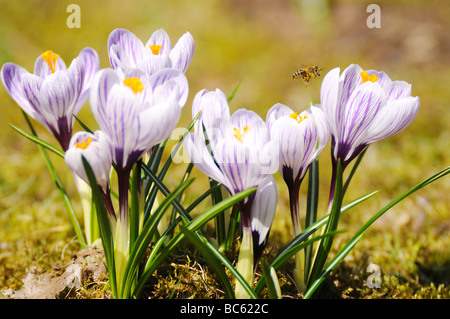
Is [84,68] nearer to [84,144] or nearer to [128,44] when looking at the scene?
[128,44]

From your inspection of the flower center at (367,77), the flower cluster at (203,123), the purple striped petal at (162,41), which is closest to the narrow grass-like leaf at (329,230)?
the flower cluster at (203,123)

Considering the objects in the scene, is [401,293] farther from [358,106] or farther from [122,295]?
[122,295]

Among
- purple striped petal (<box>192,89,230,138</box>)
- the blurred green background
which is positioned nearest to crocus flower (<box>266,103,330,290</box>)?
purple striped petal (<box>192,89,230,138</box>)

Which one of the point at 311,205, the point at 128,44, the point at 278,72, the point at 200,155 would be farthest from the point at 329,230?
the point at 278,72

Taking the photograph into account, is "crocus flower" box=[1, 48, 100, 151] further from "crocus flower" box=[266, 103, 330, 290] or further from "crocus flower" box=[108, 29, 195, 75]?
"crocus flower" box=[266, 103, 330, 290]
